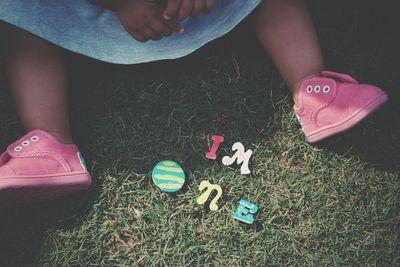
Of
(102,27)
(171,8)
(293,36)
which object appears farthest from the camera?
(293,36)

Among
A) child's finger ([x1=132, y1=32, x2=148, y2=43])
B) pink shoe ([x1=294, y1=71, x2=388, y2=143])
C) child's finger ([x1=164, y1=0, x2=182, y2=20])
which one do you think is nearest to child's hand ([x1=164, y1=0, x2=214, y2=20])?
child's finger ([x1=164, y1=0, x2=182, y2=20])

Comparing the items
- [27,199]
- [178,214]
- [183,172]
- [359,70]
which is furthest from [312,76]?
[27,199]

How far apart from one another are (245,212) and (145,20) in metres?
0.69

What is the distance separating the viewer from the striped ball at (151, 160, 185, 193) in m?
1.57

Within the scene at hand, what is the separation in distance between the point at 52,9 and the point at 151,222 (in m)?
0.73

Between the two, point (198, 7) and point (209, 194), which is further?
point (209, 194)

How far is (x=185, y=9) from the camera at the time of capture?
1308 mm

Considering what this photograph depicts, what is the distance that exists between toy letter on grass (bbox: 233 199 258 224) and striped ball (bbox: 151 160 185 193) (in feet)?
0.66

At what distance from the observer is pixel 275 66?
1.67 m

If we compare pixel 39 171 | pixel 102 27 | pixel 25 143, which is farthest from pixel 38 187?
pixel 102 27

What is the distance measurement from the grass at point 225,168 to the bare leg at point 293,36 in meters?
0.12

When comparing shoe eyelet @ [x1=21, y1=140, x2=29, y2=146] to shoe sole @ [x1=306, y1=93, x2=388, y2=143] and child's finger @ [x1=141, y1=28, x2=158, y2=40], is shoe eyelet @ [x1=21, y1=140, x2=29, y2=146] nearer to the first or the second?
child's finger @ [x1=141, y1=28, x2=158, y2=40]

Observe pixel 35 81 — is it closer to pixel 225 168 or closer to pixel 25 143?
pixel 25 143

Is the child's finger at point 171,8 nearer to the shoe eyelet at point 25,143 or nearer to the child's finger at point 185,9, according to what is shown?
the child's finger at point 185,9
